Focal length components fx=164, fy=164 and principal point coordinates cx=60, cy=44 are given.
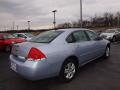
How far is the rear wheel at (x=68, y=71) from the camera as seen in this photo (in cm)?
458

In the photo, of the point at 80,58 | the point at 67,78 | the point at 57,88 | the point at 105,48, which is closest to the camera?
the point at 57,88

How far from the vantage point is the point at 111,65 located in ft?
20.9

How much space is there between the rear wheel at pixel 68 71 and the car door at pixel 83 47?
37 centimetres

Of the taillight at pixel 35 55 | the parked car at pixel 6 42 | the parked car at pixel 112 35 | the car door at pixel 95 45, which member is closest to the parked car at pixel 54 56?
the taillight at pixel 35 55

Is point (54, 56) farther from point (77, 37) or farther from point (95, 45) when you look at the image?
point (95, 45)

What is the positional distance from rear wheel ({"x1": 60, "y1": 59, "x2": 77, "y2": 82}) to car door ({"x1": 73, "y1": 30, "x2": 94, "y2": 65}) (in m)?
0.37

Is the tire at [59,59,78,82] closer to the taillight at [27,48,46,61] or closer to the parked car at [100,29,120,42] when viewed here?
the taillight at [27,48,46,61]

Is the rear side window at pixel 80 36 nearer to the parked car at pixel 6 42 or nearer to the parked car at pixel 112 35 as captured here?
the parked car at pixel 6 42

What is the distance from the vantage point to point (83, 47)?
17.5 feet

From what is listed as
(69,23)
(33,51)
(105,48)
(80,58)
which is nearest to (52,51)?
(33,51)

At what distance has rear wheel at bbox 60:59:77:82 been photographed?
15.0 feet

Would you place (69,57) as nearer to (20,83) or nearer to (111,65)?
(20,83)

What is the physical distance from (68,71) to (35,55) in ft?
4.14

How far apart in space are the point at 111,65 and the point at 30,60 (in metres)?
3.61
